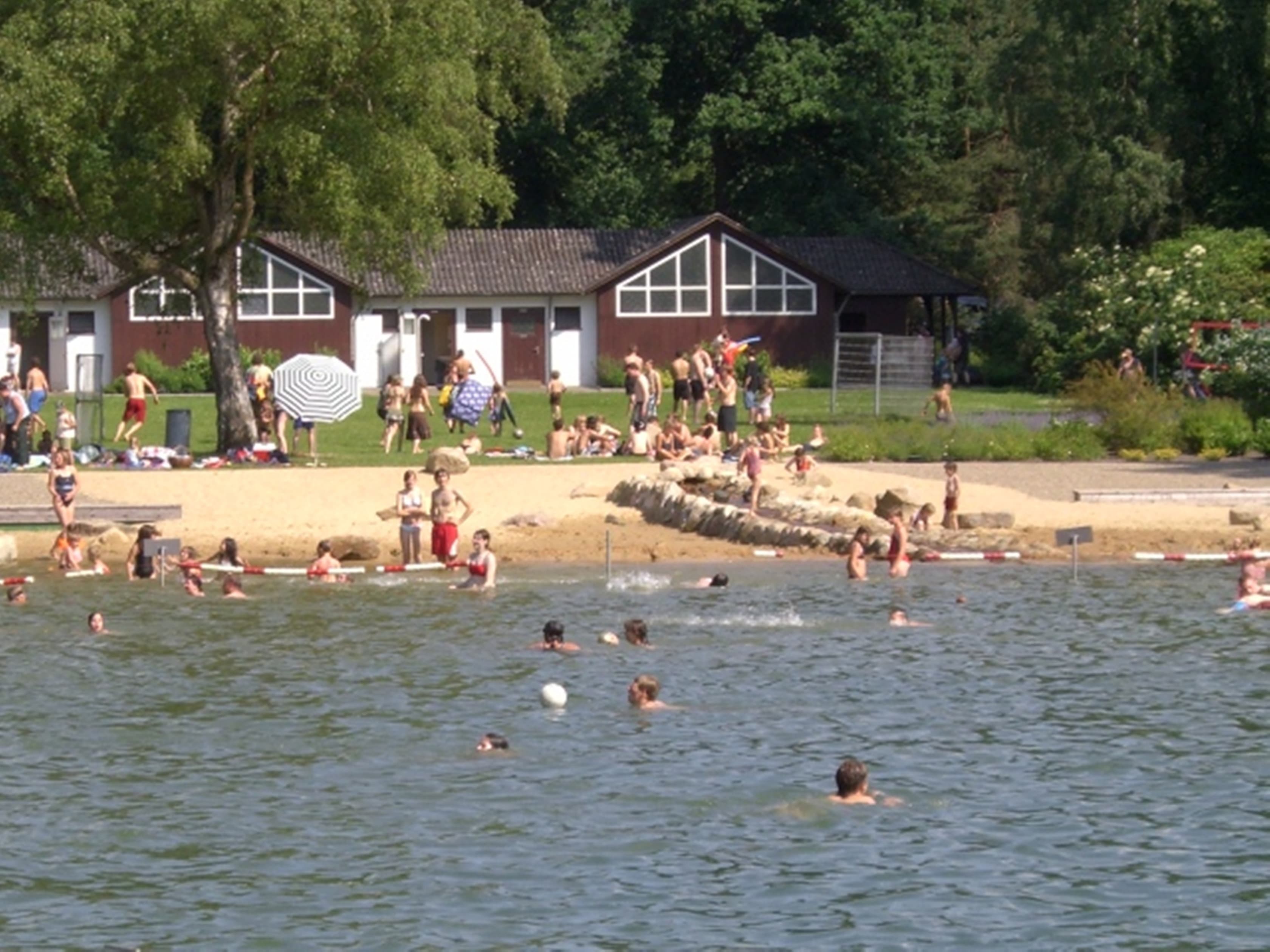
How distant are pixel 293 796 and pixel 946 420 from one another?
78.7 ft

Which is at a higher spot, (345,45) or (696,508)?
(345,45)

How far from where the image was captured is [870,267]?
61.4 metres

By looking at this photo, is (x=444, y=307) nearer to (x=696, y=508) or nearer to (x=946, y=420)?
(x=946, y=420)

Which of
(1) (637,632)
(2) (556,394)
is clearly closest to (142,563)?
(1) (637,632)

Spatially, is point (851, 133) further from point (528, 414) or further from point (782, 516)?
point (782, 516)

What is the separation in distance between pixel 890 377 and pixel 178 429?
1468 centimetres

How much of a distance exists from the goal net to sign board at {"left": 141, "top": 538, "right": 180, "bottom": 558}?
18.8m

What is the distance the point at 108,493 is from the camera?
33.1 m

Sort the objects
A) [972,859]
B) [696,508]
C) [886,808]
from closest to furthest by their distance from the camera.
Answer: [972,859], [886,808], [696,508]

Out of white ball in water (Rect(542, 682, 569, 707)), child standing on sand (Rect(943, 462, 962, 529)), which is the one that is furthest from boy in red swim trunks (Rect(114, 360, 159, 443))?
white ball in water (Rect(542, 682, 569, 707))

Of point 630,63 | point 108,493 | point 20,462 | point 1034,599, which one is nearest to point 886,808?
point 1034,599

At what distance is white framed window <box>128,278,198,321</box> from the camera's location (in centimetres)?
3931

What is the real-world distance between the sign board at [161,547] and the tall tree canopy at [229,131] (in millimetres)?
8941

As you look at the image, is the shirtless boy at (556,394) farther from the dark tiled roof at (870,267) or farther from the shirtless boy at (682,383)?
the dark tiled roof at (870,267)
